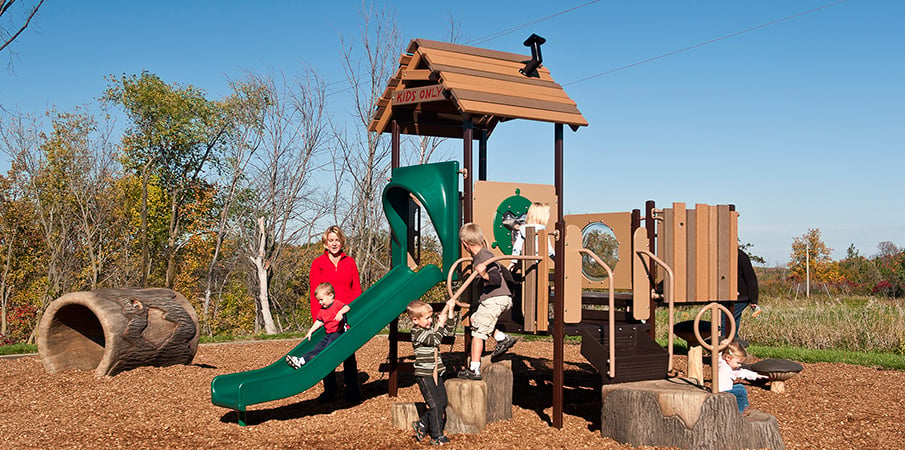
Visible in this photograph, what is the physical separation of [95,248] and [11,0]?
10.5 meters

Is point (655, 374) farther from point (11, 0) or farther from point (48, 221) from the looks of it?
point (48, 221)

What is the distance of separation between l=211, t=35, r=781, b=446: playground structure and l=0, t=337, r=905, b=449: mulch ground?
1.20 feet

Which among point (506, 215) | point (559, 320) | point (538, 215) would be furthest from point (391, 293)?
point (559, 320)

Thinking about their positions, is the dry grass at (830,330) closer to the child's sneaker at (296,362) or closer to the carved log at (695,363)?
the carved log at (695,363)

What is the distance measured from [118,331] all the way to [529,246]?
4785mm

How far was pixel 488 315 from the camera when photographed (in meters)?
5.79

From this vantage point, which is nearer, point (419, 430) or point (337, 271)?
point (419, 430)

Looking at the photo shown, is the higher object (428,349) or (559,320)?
(559,320)

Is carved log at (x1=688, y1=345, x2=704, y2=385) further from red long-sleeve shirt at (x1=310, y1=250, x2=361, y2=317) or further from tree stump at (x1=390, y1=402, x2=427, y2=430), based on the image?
red long-sleeve shirt at (x1=310, y1=250, x2=361, y2=317)

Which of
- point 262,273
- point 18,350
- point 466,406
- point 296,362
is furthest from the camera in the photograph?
point 262,273

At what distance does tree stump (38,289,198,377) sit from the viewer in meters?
7.72

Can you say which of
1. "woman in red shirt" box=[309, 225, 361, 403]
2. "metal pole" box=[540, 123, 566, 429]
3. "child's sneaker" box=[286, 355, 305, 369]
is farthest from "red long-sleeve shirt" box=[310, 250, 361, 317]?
"metal pole" box=[540, 123, 566, 429]

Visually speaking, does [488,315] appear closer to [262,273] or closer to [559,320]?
[559,320]

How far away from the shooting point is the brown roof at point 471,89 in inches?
263
